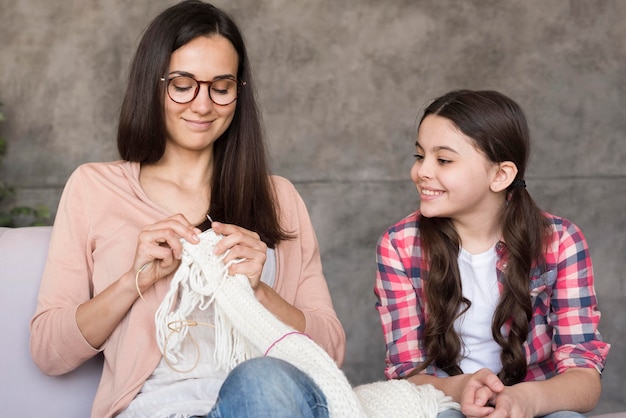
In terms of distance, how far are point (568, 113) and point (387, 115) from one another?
0.82 metres

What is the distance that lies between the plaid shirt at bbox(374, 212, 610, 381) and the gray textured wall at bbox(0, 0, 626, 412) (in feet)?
5.31

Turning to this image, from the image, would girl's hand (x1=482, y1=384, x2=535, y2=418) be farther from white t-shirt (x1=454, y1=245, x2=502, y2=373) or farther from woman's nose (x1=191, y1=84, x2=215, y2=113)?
woman's nose (x1=191, y1=84, x2=215, y2=113)

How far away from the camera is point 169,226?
1.83 meters

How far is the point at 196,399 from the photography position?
183 cm

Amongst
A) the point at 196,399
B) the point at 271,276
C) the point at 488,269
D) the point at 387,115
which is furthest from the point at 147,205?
the point at 387,115

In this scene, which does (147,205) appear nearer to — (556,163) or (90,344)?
(90,344)

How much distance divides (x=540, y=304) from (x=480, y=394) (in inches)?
16.6

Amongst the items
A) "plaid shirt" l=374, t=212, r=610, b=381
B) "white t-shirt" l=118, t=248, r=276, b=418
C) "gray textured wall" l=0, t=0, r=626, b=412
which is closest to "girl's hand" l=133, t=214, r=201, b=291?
"white t-shirt" l=118, t=248, r=276, b=418

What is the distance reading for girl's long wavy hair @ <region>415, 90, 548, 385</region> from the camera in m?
2.12

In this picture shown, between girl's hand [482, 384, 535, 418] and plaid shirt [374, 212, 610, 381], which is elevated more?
plaid shirt [374, 212, 610, 381]

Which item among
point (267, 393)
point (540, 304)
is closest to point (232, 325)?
Result: point (267, 393)

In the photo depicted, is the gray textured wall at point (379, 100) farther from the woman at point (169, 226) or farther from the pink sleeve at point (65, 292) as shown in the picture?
the pink sleeve at point (65, 292)

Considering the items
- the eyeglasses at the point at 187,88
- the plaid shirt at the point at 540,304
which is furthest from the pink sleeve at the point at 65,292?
the plaid shirt at the point at 540,304

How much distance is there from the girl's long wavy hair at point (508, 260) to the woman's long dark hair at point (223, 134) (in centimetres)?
40
